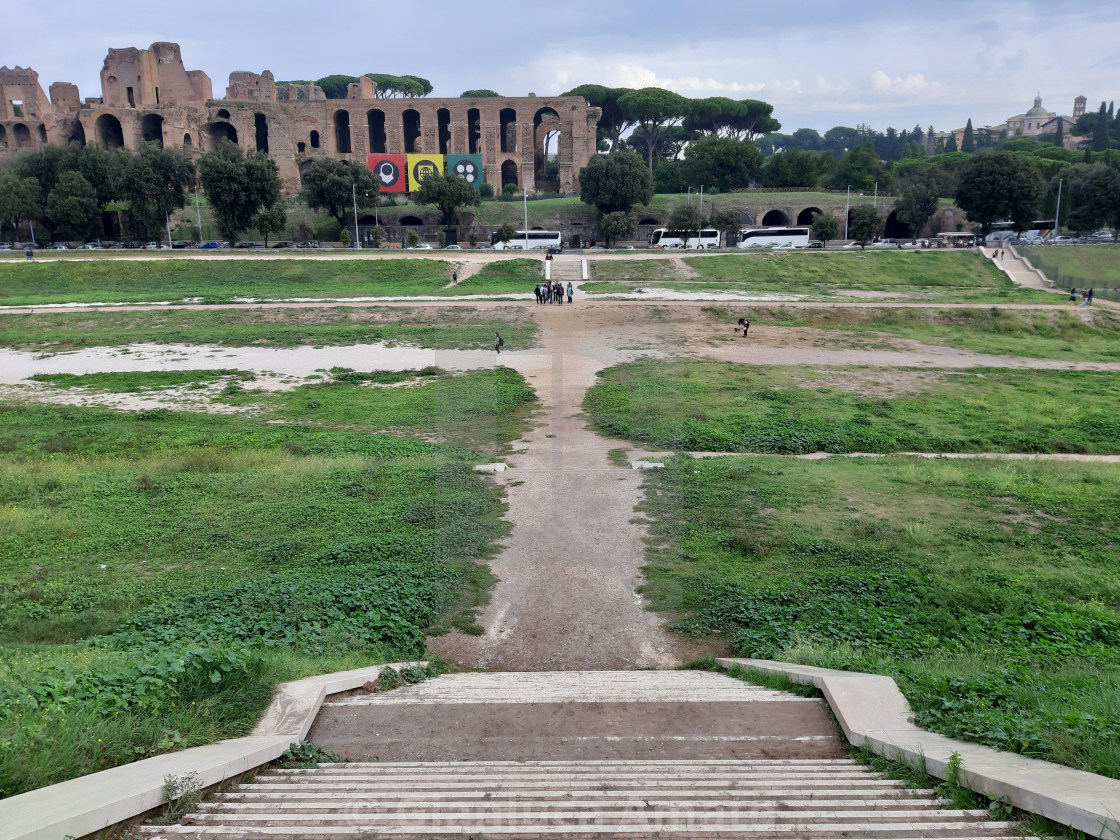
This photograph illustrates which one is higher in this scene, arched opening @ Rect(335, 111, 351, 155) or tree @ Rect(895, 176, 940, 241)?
arched opening @ Rect(335, 111, 351, 155)

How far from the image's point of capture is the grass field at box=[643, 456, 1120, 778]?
4.71 metres

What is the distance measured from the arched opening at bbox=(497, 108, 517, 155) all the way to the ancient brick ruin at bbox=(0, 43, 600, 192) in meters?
0.67

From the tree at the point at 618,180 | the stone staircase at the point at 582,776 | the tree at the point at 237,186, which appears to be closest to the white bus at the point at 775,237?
the tree at the point at 618,180

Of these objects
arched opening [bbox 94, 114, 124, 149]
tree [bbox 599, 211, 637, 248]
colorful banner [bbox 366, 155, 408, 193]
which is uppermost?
arched opening [bbox 94, 114, 124, 149]

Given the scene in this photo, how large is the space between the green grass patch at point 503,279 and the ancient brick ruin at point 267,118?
33431 mm

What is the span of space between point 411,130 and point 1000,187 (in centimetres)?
5078

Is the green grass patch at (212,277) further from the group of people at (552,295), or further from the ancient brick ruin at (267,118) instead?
the ancient brick ruin at (267,118)

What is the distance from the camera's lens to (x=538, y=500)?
10531 mm

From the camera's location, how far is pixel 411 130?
7588 centimetres

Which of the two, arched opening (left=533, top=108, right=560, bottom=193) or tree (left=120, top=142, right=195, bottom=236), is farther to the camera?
arched opening (left=533, top=108, right=560, bottom=193)

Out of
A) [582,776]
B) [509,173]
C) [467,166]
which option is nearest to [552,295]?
[582,776]

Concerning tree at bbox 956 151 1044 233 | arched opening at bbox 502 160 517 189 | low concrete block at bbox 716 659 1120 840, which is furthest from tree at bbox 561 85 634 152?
low concrete block at bbox 716 659 1120 840

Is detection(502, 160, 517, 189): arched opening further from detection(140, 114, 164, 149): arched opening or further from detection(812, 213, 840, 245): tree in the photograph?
detection(812, 213, 840, 245): tree

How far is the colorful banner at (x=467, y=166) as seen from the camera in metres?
63.9
